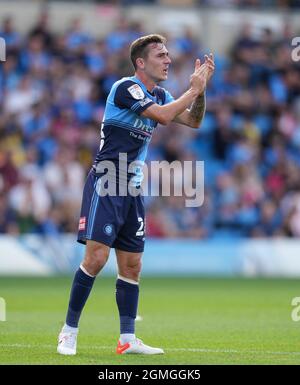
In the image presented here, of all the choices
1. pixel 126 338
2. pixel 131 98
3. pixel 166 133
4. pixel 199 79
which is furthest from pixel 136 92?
pixel 166 133

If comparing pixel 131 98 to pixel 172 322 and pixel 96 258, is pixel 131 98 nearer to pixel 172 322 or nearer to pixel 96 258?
pixel 96 258

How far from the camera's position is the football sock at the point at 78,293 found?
29.0 feet

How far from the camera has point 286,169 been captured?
2252 centimetres

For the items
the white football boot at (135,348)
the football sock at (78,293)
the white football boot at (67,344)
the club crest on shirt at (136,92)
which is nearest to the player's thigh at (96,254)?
the football sock at (78,293)

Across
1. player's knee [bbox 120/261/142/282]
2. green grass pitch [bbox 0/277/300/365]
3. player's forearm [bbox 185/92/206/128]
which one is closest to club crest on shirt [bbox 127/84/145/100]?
player's forearm [bbox 185/92/206/128]

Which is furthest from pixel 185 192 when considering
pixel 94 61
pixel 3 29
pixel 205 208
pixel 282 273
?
pixel 3 29

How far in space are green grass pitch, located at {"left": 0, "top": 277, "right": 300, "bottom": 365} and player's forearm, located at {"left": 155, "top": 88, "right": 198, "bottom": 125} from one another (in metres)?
2.06

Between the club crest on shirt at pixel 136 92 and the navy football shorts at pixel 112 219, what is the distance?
0.80 m

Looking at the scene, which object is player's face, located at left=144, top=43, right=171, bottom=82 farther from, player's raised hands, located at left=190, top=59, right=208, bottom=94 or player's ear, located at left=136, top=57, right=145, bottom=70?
player's raised hands, located at left=190, top=59, right=208, bottom=94

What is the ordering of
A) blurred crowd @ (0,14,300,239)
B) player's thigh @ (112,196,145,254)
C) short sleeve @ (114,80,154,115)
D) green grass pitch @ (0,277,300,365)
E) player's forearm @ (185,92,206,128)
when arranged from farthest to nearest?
blurred crowd @ (0,14,300,239)
player's forearm @ (185,92,206,128)
player's thigh @ (112,196,145,254)
short sleeve @ (114,80,154,115)
green grass pitch @ (0,277,300,365)

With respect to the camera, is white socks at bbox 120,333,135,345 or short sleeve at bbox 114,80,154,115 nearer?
short sleeve at bbox 114,80,154,115

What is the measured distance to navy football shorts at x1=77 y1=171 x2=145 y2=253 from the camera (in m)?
8.80

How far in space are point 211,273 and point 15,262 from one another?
3904 millimetres
